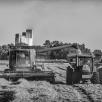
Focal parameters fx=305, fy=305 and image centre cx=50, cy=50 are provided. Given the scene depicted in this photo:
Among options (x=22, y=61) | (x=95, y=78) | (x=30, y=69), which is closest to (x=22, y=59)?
(x=22, y=61)

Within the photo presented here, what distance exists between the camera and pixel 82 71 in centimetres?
2170

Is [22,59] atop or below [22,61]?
atop

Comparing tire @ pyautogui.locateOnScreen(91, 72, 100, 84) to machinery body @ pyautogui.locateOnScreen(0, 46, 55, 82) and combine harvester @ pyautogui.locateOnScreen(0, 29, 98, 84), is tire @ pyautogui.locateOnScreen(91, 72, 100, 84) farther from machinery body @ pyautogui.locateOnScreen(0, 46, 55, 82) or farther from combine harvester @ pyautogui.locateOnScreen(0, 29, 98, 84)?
machinery body @ pyautogui.locateOnScreen(0, 46, 55, 82)

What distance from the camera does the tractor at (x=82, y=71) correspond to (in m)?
21.7

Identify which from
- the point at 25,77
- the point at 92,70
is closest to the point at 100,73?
the point at 92,70

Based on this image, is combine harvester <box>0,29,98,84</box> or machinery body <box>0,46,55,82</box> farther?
machinery body <box>0,46,55,82</box>

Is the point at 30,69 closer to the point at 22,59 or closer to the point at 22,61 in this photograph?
the point at 22,61

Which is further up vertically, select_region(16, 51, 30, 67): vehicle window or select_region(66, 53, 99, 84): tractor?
select_region(16, 51, 30, 67): vehicle window

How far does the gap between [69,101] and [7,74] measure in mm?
→ 11696

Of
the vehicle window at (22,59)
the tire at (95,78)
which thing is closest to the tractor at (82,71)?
the tire at (95,78)

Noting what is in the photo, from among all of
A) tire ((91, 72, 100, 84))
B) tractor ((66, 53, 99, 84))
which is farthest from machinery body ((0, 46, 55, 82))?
tire ((91, 72, 100, 84))

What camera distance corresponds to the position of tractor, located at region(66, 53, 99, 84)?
21703 millimetres

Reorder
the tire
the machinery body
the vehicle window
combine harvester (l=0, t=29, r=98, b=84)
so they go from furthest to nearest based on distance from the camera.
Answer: the vehicle window, the machinery body, combine harvester (l=0, t=29, r=98, b=84), the tire

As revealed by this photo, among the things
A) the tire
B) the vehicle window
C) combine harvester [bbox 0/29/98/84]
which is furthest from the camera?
the vehicle window
